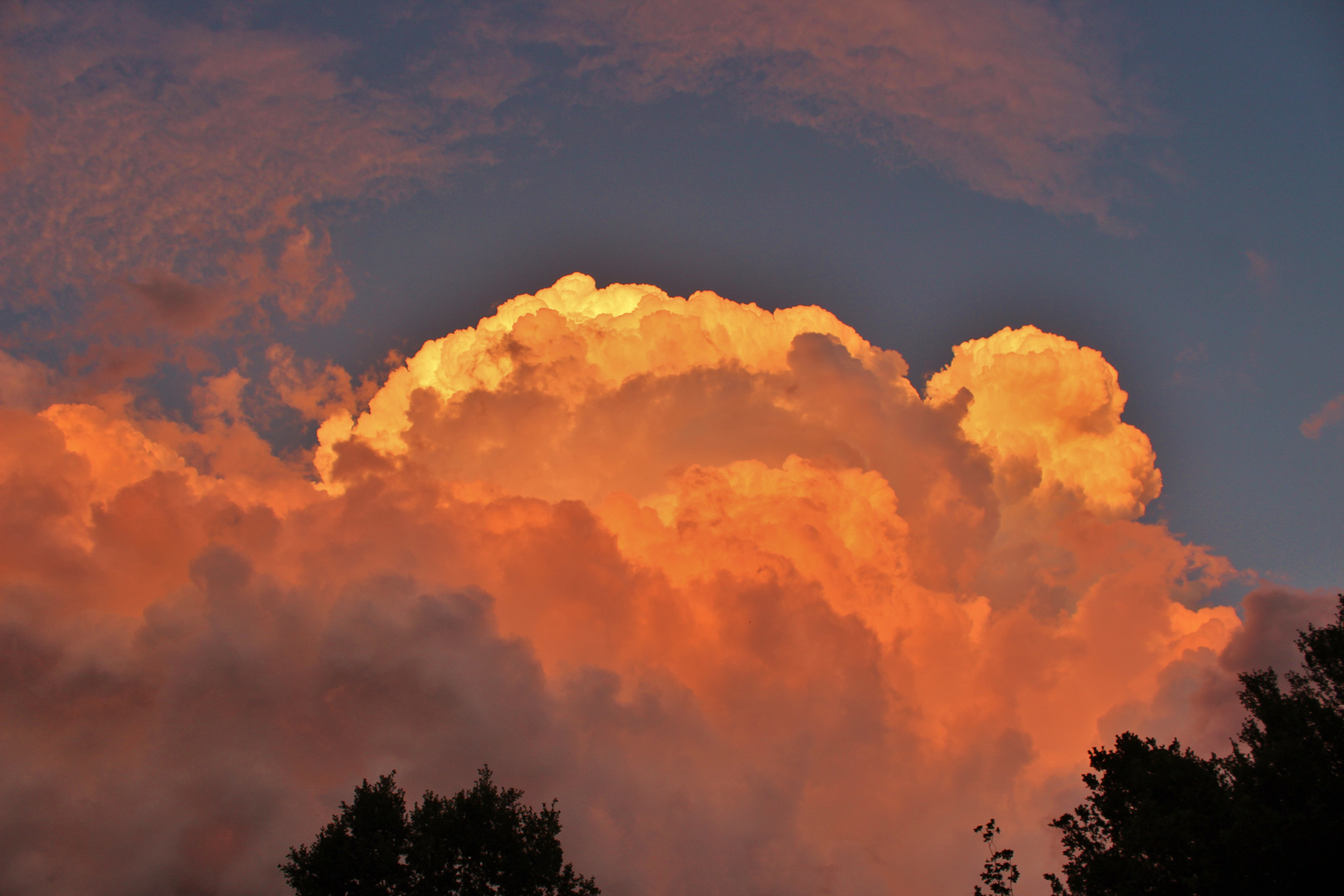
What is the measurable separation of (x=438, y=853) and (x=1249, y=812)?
47659 mm

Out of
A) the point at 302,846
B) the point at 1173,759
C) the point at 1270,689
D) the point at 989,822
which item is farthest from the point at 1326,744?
the point at 302,846

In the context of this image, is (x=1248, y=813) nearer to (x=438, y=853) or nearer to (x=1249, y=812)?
(x=1249, y=812)

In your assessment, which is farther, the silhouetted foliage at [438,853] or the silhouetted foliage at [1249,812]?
the silhouetted foliage at [438,853]

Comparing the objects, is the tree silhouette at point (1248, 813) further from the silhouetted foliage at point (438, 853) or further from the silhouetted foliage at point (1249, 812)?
the silhouetted foliage at point (438, 853)

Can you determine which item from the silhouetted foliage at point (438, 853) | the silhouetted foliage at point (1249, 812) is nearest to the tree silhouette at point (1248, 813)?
the silhouetted foliage at point (1249, 812)

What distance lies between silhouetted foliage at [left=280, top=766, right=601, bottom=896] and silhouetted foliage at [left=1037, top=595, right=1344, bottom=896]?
3261 centimetres

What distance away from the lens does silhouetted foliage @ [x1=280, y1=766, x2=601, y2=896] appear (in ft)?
180

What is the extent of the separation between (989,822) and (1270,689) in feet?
82.4

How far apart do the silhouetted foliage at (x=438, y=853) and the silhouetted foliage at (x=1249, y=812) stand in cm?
3261

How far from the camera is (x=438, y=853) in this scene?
5559 cm

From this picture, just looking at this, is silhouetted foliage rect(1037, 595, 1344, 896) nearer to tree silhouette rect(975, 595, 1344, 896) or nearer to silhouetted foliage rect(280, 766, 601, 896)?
tree silhouette rect(975, 595, 1344, 896)

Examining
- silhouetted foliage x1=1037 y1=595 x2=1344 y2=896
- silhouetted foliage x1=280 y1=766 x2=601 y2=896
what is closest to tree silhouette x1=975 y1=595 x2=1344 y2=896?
silhouetted foliage x1=1037 y1=595 x2=1344 y2=896

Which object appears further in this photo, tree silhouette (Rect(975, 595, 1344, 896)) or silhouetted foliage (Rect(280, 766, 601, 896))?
silhouetted foliage (Rect(280, 766, 601, 896))

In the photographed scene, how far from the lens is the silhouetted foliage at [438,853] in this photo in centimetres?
5484
